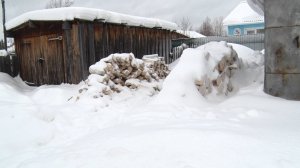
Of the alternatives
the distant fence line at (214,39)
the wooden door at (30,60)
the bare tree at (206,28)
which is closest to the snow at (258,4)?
the distant fence line at (214,39)

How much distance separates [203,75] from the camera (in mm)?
6453

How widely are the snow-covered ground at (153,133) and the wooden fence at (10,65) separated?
6311 mm

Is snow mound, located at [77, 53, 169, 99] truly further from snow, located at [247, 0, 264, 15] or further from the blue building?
the blue building

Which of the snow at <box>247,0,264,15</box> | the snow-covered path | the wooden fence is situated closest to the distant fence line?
the snow at <box>247,0,264,15</box>

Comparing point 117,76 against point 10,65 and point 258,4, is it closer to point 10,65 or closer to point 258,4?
point 258,4

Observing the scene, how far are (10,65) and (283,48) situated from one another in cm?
1167

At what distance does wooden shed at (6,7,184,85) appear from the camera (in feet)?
28.7

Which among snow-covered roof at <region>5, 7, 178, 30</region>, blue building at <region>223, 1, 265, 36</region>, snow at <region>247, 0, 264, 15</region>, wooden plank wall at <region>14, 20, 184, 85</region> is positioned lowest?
wooden plank wall at <region>14, 20, 184, 85</region>

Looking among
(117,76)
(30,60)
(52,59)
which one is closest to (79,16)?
(117,76)

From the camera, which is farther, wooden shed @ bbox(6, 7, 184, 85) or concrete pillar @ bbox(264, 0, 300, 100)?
wooden shed @ bbox(6, 7, 184, 85)

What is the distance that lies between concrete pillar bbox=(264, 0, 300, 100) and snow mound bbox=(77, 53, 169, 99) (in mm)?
3034

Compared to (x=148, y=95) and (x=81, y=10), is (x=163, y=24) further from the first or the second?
(x=148, y=95)

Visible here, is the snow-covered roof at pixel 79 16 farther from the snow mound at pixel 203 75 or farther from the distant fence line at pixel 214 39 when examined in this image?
the snow mound at pixel 203 75

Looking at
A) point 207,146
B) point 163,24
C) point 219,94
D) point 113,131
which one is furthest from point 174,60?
point 207,146
